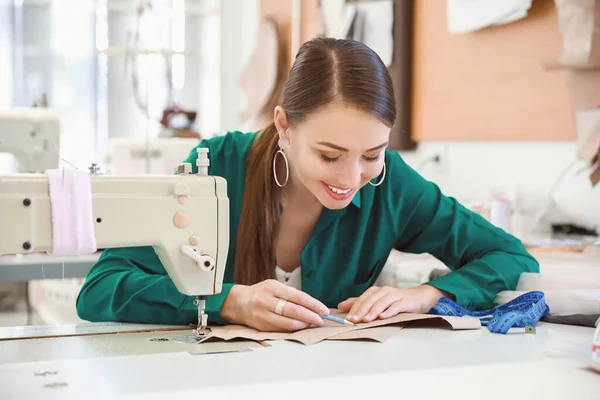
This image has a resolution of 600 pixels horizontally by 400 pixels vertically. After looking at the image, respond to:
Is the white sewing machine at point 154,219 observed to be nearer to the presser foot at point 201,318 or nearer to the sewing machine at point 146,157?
the presser foot at point 201,318

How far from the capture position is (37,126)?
1957 mm

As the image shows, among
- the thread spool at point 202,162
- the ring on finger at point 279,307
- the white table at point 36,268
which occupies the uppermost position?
the thread spool at point 202,162

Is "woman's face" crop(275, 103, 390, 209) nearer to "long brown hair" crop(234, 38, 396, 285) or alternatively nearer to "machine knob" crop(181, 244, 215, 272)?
"long brown hair" crop(234, 38, 396, 285)

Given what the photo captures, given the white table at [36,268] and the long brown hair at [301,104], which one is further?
the white table at [36,268]

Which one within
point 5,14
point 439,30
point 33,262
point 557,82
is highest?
point 5,14

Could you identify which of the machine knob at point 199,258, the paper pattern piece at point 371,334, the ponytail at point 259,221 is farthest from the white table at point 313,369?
the ponytail at point 259,221

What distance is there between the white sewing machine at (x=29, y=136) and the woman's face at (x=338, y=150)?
0.66 metres

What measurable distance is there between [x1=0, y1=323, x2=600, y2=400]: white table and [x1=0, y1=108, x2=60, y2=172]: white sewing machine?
2.22 feet

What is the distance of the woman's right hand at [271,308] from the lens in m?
1.36

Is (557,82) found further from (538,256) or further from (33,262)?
(33,262)

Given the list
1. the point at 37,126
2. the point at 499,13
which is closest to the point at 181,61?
the point at 499,13

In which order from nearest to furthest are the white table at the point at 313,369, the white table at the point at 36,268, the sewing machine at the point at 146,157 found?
1. the white table at the point at 313,369
2. the white table at the point at 36,268
3. the sewing machine at the point at 146,157

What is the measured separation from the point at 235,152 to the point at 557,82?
1.31 meters

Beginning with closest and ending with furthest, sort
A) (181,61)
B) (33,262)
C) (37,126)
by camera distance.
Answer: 1. (37,126)
2. (33,262)
3. (181,61)
